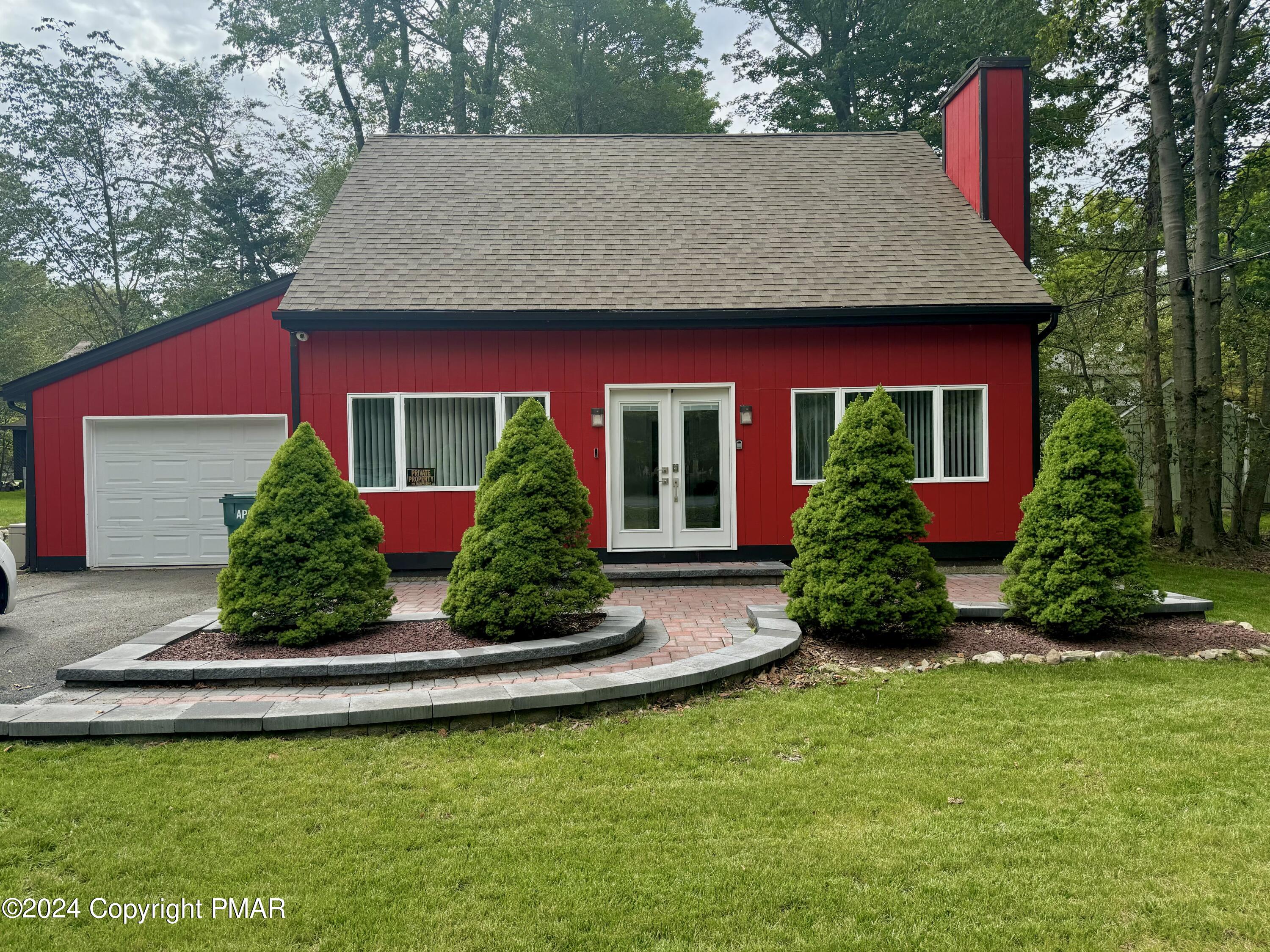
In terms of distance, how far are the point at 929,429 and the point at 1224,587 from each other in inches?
147

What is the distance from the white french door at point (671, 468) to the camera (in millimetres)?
9344

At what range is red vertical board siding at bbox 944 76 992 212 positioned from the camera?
10.7m

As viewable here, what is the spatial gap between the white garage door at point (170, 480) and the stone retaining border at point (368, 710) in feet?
23.1

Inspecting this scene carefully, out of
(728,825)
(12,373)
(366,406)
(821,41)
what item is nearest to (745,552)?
(366,406)

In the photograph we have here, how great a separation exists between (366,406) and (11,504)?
21474 millimetres

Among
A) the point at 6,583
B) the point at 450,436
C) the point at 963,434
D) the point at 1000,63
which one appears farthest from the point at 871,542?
the point at 1000,63

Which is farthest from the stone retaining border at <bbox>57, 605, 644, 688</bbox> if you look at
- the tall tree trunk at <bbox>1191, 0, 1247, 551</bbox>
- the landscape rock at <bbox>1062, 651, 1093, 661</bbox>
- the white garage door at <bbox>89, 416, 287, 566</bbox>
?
the tall tree trunk at <bbox>1191, 0, 1247, 551</bbox>

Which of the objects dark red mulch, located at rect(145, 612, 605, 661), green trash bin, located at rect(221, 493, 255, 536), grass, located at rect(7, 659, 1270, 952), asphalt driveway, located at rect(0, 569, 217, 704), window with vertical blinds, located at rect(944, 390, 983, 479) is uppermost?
window with vertical blinds, located at rect(944, 390, 983, 479)

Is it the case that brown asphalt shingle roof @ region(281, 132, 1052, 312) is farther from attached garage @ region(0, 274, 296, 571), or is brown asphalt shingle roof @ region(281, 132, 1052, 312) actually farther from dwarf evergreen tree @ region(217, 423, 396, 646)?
dwarf evergreen tree @ region(217, 423, 396, 646)

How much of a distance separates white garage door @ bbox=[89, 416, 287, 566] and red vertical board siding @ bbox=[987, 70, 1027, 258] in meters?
10.6

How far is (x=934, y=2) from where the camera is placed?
16.9 meters

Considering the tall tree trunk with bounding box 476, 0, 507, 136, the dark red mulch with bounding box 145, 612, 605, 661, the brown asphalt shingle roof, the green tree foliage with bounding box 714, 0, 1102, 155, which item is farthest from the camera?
the tall tree trunk with bounding box 476, 0, 507, 136

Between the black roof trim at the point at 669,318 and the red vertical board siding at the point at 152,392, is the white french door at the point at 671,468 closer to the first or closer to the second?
the black roof trim at the point at 669,318

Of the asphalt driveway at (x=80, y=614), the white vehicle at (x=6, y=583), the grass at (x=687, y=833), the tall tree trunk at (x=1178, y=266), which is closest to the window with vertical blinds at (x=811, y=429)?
the grass at (x=687, y=833)
